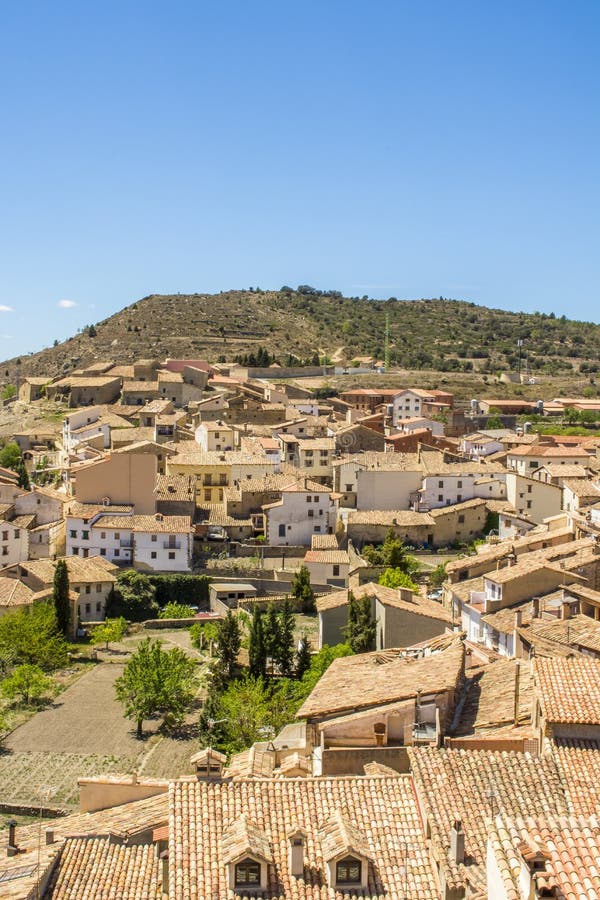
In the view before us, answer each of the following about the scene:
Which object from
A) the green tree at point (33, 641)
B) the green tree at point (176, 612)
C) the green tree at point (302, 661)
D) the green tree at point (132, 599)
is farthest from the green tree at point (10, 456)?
the green tree at point (302, 661)

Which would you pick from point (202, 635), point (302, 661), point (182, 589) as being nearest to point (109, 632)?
point (202, 635)

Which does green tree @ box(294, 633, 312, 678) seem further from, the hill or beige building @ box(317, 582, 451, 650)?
the hill

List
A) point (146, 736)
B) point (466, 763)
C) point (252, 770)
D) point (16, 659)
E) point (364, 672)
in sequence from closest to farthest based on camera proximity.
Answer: point (466, 763)
point (252, 770)
point (364, 672)
point (146, 736)
point (16, 659)

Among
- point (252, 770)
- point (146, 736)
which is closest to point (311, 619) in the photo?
point (146, 736)

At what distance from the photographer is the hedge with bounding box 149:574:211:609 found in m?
44.5

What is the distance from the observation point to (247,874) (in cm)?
1081

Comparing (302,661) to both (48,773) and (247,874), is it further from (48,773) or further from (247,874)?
(247,874)

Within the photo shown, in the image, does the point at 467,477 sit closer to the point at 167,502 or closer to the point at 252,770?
the point at 167,502

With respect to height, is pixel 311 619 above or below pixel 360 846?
below

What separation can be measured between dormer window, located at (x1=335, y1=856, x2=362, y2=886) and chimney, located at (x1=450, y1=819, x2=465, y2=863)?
1.05 m

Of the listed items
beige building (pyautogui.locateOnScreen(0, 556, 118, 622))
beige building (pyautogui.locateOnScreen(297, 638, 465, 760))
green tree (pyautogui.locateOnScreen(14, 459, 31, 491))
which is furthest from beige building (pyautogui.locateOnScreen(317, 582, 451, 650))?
green tree (pyautogui.locateOnScreen(14, 459, 31, 491))

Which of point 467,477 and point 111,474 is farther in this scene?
point 467,477

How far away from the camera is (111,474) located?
48.9 m

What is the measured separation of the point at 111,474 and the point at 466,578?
2192cm
